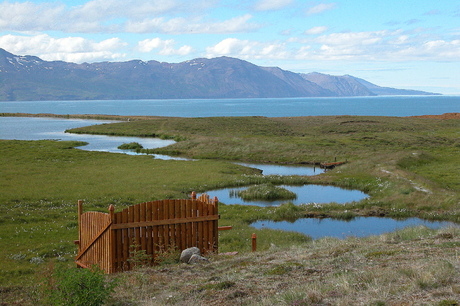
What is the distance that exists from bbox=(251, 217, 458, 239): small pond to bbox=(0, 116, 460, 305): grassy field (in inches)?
32.2

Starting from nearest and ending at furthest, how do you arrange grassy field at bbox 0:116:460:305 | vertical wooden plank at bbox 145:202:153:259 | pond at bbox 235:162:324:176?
grassy field at bbox 0:116:460:305 < vertical wooden plank at bbox 145:202:153:259 < pond at bbox 235:162:324:176

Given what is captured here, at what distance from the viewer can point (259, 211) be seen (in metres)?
25.1

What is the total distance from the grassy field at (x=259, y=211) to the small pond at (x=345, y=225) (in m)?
0.82

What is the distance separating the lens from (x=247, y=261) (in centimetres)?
1191

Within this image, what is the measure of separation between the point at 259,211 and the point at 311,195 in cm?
854

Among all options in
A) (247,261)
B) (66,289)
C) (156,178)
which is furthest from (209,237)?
(156,178)

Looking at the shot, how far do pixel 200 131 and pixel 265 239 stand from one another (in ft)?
232

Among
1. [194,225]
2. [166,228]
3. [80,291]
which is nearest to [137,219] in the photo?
[166,228]

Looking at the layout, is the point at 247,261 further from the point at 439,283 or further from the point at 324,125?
the point at 324,125

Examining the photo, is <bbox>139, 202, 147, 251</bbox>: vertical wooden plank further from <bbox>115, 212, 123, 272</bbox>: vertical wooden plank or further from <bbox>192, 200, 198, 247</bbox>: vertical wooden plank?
<bbox>192, 200, 198, 247</bbox>: vertical wooden plank

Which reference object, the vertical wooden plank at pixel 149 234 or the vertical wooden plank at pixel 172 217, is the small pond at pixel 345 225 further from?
the vertical wooden plank at pixel 149 234

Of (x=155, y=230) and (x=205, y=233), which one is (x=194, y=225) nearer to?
(x=205, y=233)

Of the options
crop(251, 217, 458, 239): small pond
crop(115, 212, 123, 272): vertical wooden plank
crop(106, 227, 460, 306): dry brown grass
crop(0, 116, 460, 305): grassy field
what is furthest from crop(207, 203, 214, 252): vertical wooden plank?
crop(251, 217, 458, 239): small pond

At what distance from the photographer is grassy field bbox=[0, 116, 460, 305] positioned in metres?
8.40
